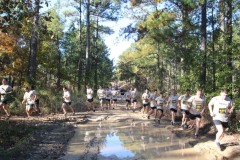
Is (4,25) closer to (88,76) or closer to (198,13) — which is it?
Answer: (198,13)

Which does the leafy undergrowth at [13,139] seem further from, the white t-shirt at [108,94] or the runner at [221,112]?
the white t-shirt at [108,94]

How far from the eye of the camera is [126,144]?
39.1 ft

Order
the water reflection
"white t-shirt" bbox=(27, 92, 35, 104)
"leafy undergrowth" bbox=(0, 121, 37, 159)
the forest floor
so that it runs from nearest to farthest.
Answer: "leafy undergrowth" bbox=(0, 121, 37, 159)
the forest floor
the water reflection
"white t-shirt" bbox=(27, 92, 35, 104)

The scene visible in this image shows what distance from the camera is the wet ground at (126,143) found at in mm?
10031

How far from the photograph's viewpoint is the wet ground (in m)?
10.0

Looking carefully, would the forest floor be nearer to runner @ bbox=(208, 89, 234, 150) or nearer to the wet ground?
the wet ground

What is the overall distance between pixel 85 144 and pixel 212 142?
421cm

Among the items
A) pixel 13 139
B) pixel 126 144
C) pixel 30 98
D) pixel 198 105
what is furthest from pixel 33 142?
pixel 30 98

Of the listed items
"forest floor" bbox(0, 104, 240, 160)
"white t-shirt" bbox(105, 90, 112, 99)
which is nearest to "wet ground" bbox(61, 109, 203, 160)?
"forest floor" bbox(0, 104, 240, 160)

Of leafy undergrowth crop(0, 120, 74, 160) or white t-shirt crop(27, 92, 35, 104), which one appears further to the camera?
white t-shirt crop(27, 92, 35, 104)

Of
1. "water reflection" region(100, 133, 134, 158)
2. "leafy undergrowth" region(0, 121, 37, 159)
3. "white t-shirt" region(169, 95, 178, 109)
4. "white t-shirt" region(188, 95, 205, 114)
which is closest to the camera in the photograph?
"leafy undergrowth" region(0, 121, 37, 159)

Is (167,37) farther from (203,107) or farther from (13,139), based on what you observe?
(13,139)

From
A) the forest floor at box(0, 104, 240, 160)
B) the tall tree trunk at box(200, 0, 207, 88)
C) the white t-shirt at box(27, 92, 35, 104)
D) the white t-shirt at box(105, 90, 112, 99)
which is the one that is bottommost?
the forest floor at box(0, 104, 240, 160)

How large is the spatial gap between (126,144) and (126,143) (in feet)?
0.67
